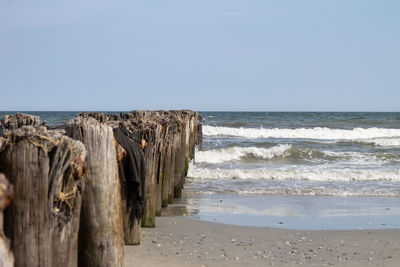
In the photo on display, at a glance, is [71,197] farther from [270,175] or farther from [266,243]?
[270,175]

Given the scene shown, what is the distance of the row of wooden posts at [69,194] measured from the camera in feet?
11.0

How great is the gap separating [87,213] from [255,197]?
737cm

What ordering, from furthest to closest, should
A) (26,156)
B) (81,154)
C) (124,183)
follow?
(124,183) → (81,154) → (26,156)

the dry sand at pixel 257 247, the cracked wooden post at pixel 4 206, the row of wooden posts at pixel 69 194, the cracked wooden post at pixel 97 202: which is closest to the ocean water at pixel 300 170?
the dry sand at pixel 257 247

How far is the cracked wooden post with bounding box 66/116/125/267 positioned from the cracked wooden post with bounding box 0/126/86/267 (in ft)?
2.19

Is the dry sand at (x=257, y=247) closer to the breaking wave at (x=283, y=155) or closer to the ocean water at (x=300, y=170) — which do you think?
the ocean water at (x=300, y=170)

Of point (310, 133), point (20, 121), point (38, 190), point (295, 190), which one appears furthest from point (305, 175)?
point (310, 133)

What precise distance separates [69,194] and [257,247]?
3.67m

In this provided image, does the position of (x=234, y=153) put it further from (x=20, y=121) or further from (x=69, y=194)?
(x=69, y=194)

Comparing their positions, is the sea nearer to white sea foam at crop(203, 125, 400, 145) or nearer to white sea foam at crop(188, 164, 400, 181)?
white sea foam at crop(188, 164, 400, 181)

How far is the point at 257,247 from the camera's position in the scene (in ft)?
22.3

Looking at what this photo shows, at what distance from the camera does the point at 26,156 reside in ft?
11.0

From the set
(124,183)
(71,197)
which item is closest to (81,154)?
(71,197)

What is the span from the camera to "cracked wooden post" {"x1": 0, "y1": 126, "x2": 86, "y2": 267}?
132 inches
